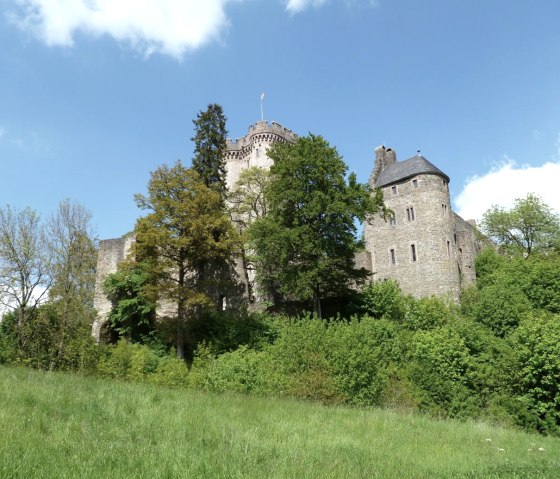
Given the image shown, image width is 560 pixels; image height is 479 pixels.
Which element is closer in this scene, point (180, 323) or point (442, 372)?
point (442, 372)

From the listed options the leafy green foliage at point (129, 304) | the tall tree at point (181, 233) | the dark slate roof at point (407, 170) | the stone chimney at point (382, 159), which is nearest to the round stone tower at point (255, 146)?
the stone chimney at point (382, 159)

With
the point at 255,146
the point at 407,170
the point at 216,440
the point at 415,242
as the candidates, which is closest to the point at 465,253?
the point at 415,242

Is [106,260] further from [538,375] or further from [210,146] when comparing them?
[538,375]

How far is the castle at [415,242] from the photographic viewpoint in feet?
119

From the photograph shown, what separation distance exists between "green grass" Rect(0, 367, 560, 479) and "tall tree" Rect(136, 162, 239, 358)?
15.5m

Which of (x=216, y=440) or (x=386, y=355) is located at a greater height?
(x=386, y=355)

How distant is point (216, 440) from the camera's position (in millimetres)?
7410

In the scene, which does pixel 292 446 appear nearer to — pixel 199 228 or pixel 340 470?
pixel 340 470

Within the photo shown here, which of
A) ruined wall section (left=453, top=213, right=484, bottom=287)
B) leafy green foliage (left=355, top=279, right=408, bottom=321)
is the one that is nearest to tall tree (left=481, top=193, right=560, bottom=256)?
ruined wall section (left=453, top=213, right=484, bottom=287)

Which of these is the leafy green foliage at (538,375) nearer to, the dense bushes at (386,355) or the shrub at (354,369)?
the dense bushes at (386,355)

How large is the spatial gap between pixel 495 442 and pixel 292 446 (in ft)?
19.4

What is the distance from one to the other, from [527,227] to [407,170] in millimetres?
16631

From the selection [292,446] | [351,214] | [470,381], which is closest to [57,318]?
[351,214]

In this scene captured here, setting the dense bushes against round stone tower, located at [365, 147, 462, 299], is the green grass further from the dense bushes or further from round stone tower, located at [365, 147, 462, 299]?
round stone tower, located at [365, 147, 462, 299]
